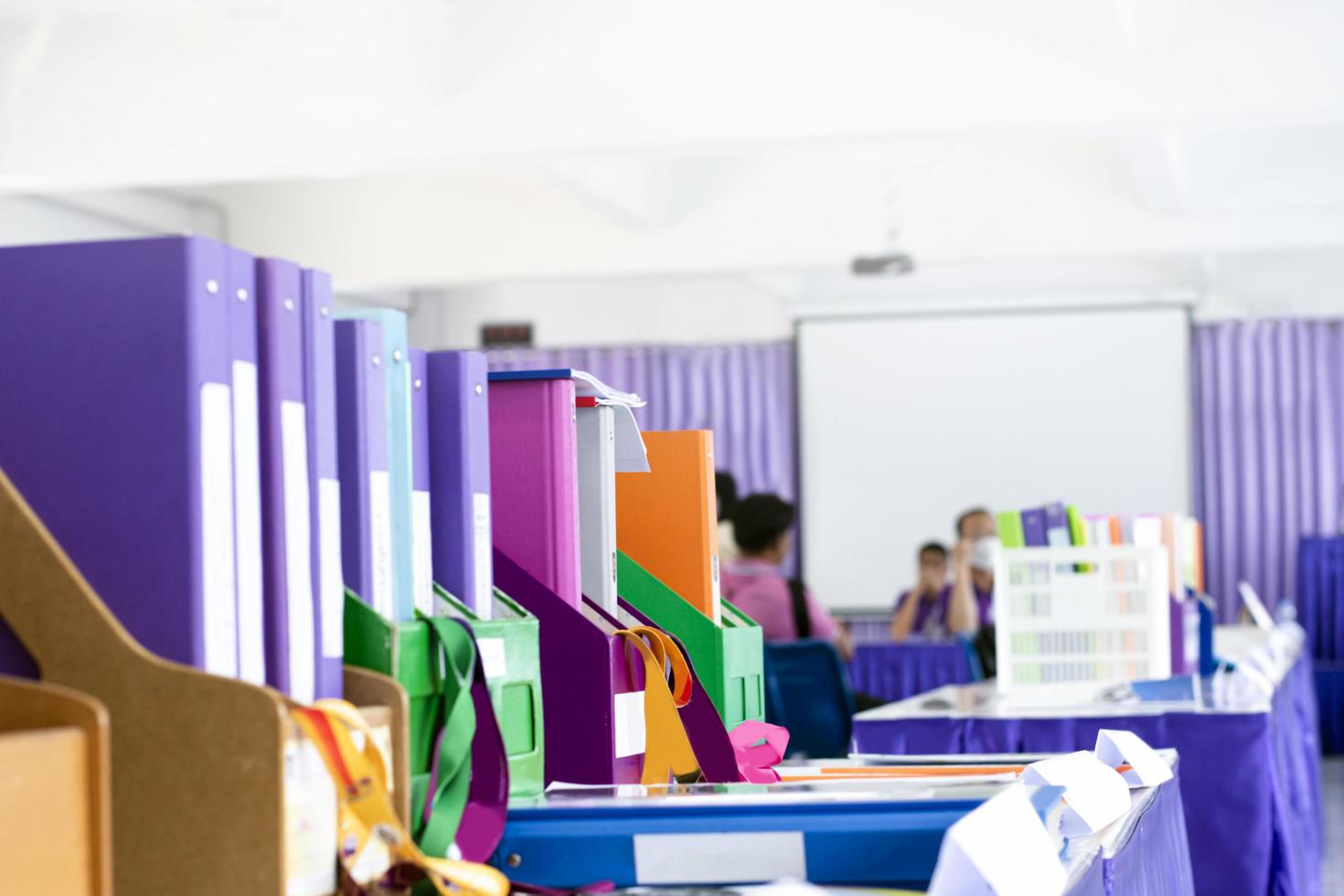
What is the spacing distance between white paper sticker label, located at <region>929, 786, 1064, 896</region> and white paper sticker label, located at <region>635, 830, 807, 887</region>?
121 mm

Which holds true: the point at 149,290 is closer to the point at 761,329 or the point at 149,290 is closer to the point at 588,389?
the point at 588,389

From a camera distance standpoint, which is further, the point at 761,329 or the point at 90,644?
the point at 761,329

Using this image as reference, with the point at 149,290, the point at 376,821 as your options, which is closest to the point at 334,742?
the point at 376,821

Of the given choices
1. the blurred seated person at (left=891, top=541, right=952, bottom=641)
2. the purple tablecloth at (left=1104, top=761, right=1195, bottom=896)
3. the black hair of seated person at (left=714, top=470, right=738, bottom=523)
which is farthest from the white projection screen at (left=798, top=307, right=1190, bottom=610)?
the purple tablecloth at (left=1104, top=761, right=1195, bottom=896)

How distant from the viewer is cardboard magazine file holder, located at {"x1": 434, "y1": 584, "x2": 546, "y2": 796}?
3.31 feet

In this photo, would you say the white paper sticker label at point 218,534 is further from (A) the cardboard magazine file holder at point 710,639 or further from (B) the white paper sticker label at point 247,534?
(A) the cardboard magazine file holder at point 710,639

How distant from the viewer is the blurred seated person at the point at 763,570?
15.8 feet

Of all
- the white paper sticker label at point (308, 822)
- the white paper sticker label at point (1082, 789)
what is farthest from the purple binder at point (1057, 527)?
the white paper sticker label at point (308, 822)

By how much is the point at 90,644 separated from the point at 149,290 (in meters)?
0.18

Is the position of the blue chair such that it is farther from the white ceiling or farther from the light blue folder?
the light blue folder

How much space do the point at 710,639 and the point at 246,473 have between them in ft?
2.01

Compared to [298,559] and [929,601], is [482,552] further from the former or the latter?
[929,601]

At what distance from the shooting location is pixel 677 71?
4617mm

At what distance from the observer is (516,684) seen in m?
1.04
